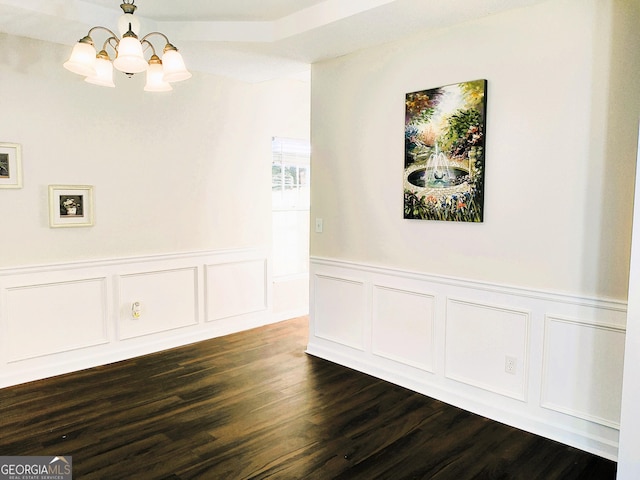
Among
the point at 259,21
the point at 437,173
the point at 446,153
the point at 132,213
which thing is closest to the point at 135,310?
the point at 132,213

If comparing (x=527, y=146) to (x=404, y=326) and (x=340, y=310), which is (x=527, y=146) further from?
(x=340, y=310)

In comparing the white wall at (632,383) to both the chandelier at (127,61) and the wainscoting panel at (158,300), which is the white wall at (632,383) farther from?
the wainscoting panel at (158,300)

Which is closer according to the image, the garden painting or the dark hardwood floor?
the dark hardwood floor

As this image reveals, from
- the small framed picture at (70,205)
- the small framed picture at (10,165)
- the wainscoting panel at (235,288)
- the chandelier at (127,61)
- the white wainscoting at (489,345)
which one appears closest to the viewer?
the chandelier at (127,61)

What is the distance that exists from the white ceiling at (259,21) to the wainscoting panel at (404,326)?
174cm

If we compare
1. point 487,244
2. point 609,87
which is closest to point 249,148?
point 487,244

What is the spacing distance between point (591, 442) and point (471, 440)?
0.61 meters

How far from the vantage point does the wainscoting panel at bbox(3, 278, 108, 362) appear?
3.33m

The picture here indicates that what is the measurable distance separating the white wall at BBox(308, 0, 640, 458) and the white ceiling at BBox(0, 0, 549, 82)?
0.20 metres

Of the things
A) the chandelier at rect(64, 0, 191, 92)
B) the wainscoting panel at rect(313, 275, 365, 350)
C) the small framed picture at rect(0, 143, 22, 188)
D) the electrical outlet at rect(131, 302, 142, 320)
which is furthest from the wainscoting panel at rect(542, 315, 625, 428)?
the small framed picture at rect(0, 143, 22, 188)

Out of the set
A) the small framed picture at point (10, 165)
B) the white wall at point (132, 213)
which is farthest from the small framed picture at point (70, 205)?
the small framed picture at point (10, 165)

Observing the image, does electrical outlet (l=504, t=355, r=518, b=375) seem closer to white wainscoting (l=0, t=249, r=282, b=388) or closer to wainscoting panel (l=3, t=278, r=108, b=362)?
white wainscoting (l=0, t=249, r=282, b=388)

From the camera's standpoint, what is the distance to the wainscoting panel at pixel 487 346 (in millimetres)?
2805

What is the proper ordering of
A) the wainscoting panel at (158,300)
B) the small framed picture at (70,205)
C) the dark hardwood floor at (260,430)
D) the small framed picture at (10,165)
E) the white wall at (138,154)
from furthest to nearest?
the wainscoting panel at (158,300), the small framed picture at (70,205), the white wall at (138,154), the small framed picture at (10,165), the dark hardwood floor at (260,430)
